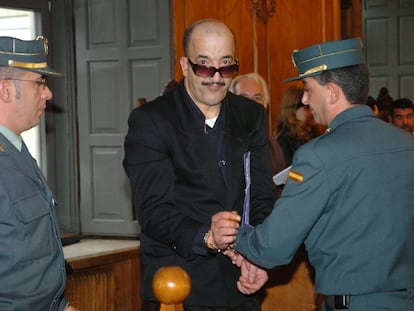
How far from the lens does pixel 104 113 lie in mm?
6906

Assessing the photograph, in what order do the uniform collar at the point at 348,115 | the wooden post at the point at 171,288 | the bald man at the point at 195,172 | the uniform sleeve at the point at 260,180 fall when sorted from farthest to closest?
1. the uniform sleeve at the point at 260,180
2. the bald man at the point at 195,172
3. the uniform collar at the point at 348,115
4. the wooden post at the point at 171,288

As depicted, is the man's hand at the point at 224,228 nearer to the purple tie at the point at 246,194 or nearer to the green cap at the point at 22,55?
the purple tie at the point at 246,194

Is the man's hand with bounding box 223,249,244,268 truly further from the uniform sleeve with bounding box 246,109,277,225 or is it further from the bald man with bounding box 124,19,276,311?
the uniform sleeve with bounding box 246,109,277,225

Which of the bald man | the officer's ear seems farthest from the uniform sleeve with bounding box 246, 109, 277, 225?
the officer's ear

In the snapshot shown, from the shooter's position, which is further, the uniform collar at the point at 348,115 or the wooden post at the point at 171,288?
the uniform collar at the point at 348,115

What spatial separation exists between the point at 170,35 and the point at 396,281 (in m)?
4.30

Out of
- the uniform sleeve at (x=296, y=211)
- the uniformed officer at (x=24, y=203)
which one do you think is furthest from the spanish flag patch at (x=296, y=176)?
the uniformed officer at (x=24, y=203)

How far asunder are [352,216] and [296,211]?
179 millimetres

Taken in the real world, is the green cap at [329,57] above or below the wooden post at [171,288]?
above

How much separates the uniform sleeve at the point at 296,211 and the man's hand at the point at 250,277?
0.37 meters

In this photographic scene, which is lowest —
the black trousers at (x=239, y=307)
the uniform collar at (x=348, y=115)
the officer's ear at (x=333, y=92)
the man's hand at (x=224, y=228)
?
the black trousers at (x=239, y=307)

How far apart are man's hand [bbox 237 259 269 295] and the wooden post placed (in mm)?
1354

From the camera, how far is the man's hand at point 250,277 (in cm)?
321

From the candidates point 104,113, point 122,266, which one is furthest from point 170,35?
point 122,266
